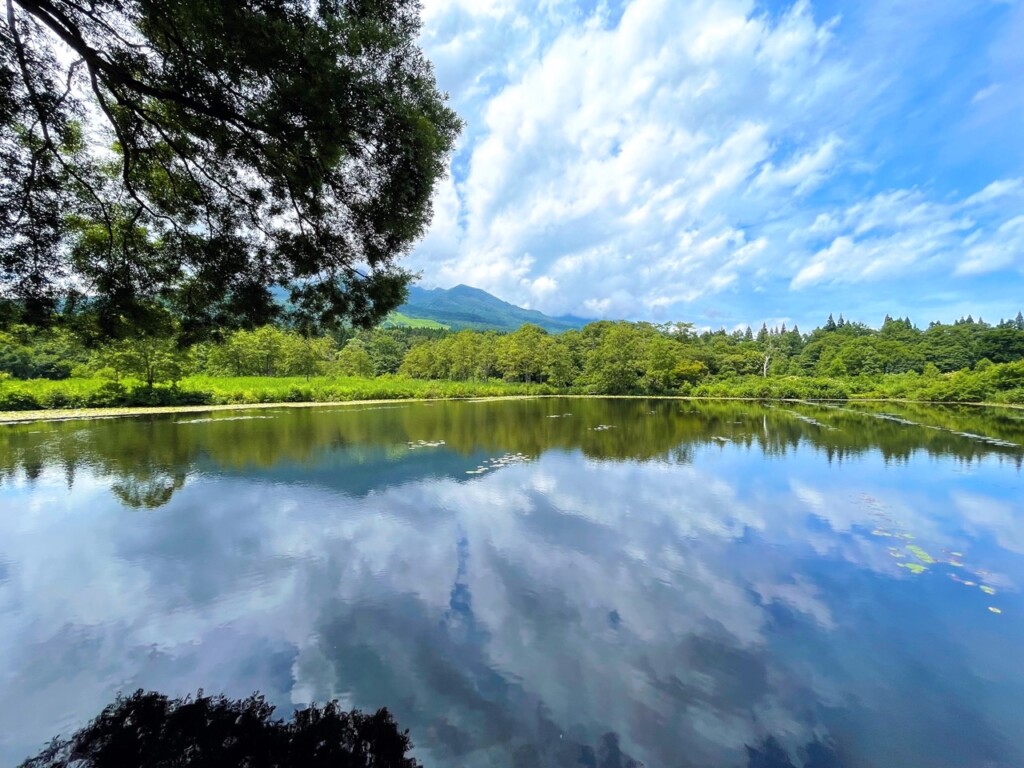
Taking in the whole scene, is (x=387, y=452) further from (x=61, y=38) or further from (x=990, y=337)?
(x=990, y=337)

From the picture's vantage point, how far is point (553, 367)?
51812 millimetres

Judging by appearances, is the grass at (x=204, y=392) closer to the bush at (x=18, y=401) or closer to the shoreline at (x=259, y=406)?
the bush at (x=18, y=401)

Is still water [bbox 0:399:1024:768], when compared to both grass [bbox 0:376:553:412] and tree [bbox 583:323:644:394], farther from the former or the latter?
tree [bbox 583:323:644:394]

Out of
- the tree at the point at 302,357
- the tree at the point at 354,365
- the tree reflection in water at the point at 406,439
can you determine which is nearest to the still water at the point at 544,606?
the tree reflection in water at the point at 406,439

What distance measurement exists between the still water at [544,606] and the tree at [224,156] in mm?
3439

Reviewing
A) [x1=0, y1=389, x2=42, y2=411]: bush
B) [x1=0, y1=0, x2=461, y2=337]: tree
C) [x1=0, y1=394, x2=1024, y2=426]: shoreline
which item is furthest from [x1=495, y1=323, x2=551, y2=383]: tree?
[x1=0, y1=0, x2=461, y2=337]: tree

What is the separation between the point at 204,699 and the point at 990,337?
75438mm

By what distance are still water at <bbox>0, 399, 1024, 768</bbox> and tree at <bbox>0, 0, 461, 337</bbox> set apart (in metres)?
3.44

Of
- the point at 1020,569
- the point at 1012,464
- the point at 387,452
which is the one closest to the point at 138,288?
the point at 387,452

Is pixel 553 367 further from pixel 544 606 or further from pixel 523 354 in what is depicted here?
pixel 544 606

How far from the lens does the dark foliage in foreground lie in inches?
125

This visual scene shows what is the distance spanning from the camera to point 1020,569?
6676 mm

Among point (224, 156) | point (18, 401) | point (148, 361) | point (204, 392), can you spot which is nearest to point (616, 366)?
point (204, 392)

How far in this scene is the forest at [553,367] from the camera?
2692 cm
